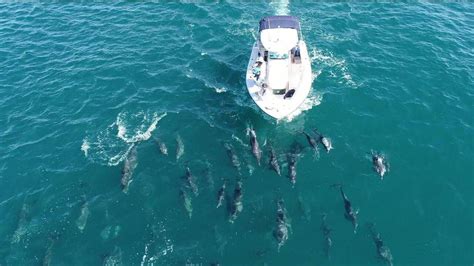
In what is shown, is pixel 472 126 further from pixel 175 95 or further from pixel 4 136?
pixel 4 136

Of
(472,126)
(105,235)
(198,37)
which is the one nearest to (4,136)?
(105,235)

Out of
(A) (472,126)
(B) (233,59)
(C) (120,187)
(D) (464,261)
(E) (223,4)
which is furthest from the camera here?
(E) (223,4)

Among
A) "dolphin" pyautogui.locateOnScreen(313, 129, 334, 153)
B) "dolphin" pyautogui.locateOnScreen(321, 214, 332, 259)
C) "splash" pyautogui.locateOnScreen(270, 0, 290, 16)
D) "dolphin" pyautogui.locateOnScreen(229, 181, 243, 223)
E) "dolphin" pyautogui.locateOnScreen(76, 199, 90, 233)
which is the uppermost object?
"splash" pyautogui.locateOnScreen(270, 0, 290, 16)

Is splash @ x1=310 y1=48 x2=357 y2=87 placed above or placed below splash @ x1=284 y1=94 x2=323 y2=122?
above

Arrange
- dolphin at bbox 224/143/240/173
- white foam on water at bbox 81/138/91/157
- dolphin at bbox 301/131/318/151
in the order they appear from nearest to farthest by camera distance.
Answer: dolphin at bbox 224/143/240/173, dolphin at bbox 301/131/318/151, white foam on water at bbox 81/138/91/157

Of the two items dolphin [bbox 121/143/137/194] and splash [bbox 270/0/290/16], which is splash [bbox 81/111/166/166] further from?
splash [bbox 270/0/290/16]

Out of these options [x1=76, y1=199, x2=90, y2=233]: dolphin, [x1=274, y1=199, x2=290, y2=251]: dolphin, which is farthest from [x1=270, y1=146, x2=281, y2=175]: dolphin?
[x1=76, y1=199, x2=90, y2=233]: dolphin
